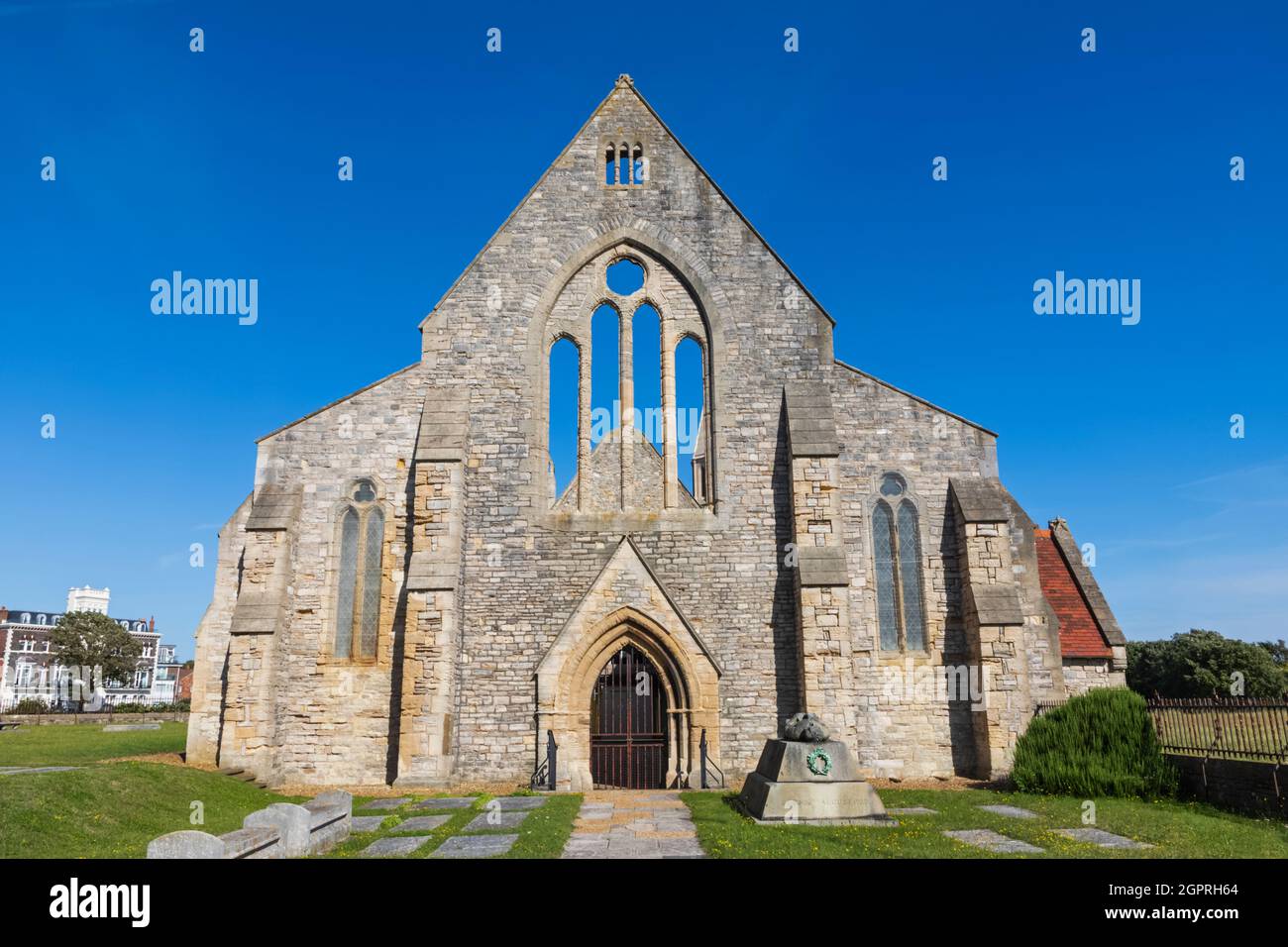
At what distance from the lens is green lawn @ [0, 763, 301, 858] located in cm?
922

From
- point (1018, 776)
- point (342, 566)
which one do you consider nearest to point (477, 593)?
point (342, 566)

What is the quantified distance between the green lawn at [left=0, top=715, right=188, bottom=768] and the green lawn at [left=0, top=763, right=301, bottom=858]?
5193 mm

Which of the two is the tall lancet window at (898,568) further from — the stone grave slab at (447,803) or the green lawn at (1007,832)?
the stone grave slab at (447,803)

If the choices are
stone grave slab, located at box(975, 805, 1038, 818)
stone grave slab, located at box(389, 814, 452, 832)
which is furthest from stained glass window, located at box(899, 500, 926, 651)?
stone grave slab, located at box(389, 814, 452, 832)

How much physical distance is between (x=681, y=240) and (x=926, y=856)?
13.8 m

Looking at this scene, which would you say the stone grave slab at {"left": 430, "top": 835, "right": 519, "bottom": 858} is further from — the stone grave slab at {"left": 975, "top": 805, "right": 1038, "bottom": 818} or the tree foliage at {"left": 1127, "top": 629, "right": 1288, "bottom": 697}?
the tree foliage at {"left": 1127, "top": 629, "right": 1288, "bottom": 697}

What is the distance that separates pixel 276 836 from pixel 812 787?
660 cm

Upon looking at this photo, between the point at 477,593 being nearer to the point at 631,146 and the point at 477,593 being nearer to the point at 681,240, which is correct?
the point at 681,240

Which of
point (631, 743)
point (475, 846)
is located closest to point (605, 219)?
point (631, 743)

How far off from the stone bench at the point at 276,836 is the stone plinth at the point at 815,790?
5355mm

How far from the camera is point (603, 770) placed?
650 inches

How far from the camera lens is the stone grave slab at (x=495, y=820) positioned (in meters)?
10.6

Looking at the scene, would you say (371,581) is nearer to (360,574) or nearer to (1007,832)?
(360,574)

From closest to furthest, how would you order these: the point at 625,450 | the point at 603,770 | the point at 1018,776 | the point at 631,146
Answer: the point at 1018,776 → the point at 603,770 → the point at 625,450 → the point at 631,146
